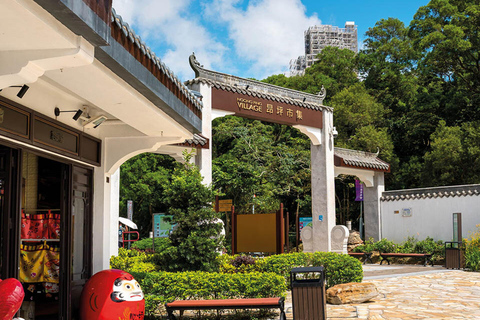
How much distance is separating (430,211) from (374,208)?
251 centimetres

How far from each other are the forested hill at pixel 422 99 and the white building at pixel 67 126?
2110 cm

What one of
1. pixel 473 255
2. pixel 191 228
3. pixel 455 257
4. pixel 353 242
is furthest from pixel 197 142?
pixel 353 242

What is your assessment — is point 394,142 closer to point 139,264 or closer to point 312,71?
point 312,71

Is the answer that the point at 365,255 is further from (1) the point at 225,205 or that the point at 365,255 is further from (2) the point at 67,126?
(2) the point at 67,126

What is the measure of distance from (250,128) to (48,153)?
890 inches

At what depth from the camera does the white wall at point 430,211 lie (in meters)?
19.7

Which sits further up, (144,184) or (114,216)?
(144,184)

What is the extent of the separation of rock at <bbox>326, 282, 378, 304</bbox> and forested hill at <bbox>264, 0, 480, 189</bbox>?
17313mm

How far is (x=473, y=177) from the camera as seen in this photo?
81.5ft

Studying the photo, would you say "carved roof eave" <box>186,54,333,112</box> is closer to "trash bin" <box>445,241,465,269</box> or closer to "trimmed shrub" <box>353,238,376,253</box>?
"trimmed shrub" <box>353,238,376,253</box>

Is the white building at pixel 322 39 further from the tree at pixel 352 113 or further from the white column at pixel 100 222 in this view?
the white column at pixel 100 222

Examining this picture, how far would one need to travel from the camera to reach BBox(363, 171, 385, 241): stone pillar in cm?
2253

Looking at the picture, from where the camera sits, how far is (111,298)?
21.7ft

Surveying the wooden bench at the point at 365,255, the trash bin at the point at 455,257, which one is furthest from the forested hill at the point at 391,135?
the trash bin at the point at 455,257
